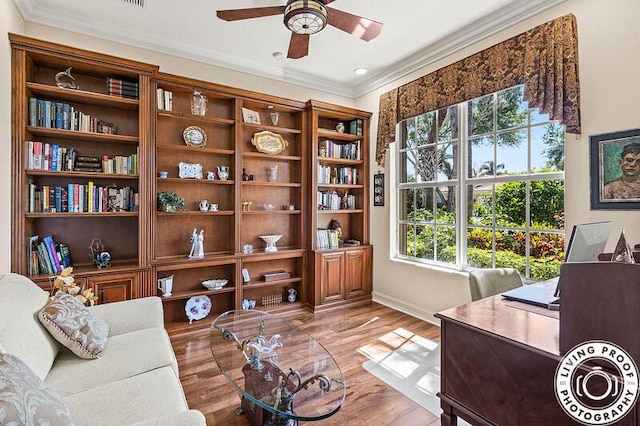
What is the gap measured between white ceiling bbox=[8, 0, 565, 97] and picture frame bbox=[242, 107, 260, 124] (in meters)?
0.52

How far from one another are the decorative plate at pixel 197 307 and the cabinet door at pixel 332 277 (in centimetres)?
135

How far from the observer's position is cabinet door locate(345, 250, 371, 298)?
160 inches

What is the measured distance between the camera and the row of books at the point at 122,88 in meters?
2.83

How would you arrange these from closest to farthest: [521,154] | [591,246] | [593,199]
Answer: [591,246]
[593,199]
[521,154]

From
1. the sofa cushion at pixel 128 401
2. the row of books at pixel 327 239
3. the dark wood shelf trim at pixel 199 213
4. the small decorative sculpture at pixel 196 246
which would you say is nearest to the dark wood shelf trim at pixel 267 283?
the row of books at pixel 327 239

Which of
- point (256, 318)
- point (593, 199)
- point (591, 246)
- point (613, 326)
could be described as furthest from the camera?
point (256, 318)

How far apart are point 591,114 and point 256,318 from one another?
2957 millimetres

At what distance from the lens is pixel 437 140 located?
3521 mm

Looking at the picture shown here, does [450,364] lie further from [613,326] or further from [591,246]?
[591,246]

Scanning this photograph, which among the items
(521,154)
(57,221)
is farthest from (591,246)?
(57,221)

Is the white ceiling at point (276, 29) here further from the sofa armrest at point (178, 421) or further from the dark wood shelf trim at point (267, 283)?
the sofa armrest at point (178, 421)

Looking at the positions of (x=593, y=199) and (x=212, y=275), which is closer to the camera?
(x=593, y=199)

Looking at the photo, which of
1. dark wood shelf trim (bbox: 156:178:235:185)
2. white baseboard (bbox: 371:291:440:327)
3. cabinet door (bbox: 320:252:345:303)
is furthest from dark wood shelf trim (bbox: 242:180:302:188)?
white baseboard (bbox: 371:291:440:327)

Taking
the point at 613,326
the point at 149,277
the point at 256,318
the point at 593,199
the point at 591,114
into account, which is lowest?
the point at 256,318
